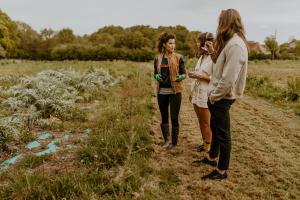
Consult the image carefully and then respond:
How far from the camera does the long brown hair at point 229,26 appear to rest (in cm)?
384

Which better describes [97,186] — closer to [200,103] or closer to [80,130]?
[200,103]

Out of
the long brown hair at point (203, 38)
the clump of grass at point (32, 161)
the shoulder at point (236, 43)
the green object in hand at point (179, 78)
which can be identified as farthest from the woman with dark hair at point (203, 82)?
the clump of grass at point (32, 161)

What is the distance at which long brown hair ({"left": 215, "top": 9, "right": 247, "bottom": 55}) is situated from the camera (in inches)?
151

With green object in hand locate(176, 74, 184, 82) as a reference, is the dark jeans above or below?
below

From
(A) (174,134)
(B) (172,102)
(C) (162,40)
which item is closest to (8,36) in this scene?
(C) (162,40)

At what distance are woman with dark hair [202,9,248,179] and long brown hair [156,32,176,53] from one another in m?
1.24

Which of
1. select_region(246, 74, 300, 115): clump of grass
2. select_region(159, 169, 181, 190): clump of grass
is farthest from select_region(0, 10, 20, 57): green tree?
select_region(159, 169, 181, 190): clump of grass

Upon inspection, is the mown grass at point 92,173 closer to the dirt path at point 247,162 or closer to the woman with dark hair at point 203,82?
the dirt path at point 247,162

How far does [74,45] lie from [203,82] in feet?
205

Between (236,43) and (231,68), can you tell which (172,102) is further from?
(236,43)

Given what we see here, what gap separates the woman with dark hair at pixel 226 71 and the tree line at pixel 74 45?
39.4 m

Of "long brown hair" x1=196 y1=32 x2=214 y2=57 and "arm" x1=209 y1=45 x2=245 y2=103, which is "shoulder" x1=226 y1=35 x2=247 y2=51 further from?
"long brown hair" x1=196 y1=32 x2=214 y2=57

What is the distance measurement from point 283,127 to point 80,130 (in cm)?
474

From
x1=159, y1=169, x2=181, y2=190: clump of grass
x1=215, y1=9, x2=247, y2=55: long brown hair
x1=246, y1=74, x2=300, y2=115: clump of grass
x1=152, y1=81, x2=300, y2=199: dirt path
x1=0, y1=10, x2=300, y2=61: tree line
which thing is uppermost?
x1=0, y1=10, x2=300, y2=61: tree line
